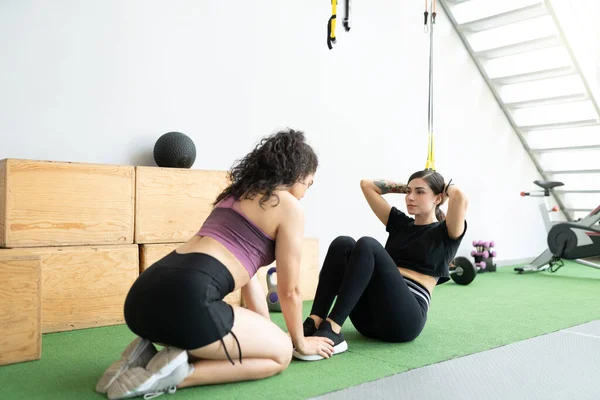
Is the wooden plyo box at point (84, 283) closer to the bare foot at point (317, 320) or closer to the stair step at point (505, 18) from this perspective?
the bare foot at point (317, 320)

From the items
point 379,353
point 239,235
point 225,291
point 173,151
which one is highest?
point 173,151

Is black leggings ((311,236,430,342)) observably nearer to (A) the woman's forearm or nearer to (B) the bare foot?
(B) the bare foot

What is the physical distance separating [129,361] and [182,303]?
0.30m

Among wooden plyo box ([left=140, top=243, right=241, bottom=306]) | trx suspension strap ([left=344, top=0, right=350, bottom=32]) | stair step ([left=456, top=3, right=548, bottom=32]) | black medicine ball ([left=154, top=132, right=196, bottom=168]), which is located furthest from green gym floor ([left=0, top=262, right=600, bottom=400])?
stair step ([left=456, top=3, right=548, bottom=32])

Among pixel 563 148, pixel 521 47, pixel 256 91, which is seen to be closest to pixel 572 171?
pixel 563 148

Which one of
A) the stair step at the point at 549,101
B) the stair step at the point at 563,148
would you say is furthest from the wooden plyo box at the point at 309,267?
the stair step at the point at 563,148

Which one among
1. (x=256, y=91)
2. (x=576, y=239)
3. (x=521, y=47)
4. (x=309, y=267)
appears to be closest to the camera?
(x=309, y=267)

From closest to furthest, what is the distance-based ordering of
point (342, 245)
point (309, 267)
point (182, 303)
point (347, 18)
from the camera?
point (182, 303) → point (342, 245) → point (309, 267) → point (347, 18)

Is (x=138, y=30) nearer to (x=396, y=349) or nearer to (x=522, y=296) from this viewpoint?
(x=396, y=349)

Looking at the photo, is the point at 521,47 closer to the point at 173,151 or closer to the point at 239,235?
the point at 173,151

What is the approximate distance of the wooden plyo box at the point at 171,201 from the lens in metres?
2.98

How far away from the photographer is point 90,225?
281 centimetres

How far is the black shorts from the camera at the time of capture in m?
1.61

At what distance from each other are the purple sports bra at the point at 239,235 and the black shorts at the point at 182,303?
77 mm
